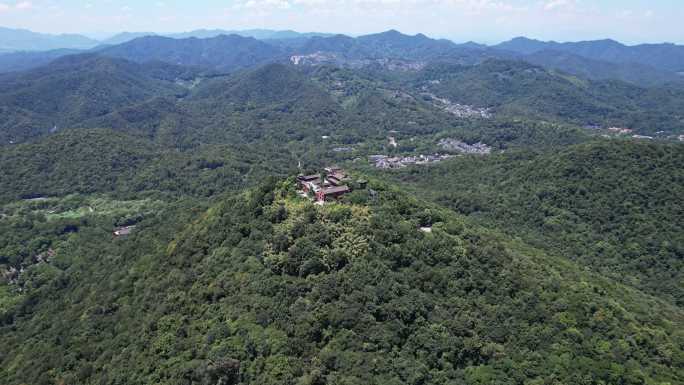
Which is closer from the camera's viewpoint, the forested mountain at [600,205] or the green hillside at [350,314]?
the green hillside at [350,314]

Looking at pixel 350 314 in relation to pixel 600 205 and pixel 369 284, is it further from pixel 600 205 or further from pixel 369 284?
pixel 600 205

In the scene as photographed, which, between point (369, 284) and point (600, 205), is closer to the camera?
point (369, 284)

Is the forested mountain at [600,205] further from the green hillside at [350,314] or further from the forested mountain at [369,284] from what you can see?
the green hillside at [350,314]

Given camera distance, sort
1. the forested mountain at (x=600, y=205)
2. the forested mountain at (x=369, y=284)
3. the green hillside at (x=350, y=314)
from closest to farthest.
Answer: the green hillside at (x=350, y=314) → the forested mountain at (x=369, y=284) → the forested mountain at (x=600, y=205)

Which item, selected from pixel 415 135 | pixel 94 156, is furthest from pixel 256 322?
pixel 415 135

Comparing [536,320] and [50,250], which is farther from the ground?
[536,320]

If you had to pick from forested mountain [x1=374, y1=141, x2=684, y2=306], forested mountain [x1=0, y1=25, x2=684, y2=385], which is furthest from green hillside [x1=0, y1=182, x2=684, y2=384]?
forested mountain [x1=374, y1=141, x2=684, y2=306]

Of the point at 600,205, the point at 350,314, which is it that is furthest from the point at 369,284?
the point at 600,205

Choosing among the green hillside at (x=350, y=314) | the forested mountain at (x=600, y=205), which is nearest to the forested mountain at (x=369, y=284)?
the green hillside at (x=350, y=314)

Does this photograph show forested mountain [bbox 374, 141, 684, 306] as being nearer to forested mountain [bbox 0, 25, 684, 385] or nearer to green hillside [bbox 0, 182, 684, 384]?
forested mountain [bbox 0, 25, 684, 385]

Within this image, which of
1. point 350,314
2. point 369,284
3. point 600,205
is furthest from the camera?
point 600,205

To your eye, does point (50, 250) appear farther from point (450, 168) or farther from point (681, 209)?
point (681, 209)
